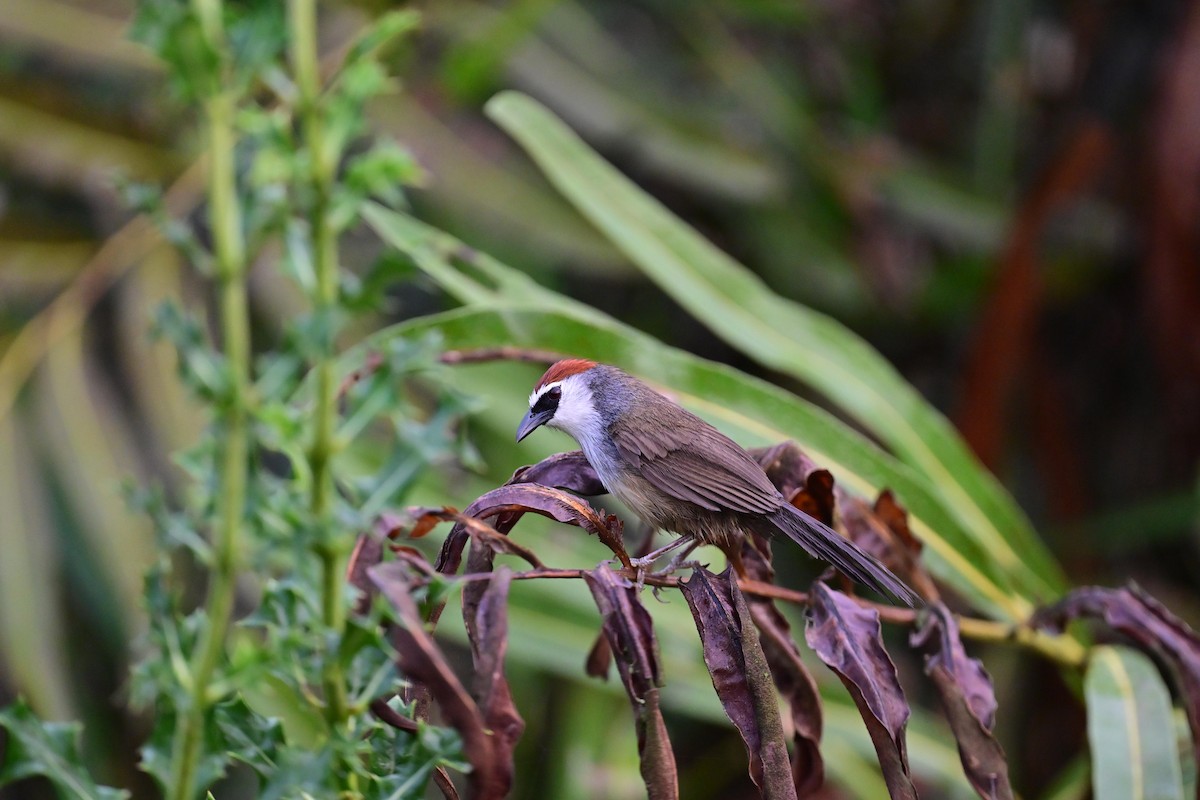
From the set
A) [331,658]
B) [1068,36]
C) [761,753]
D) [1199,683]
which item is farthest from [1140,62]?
[331,658]

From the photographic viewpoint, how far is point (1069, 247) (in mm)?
3297

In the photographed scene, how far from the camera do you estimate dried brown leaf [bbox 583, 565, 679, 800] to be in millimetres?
896

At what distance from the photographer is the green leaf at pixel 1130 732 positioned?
4.64ft

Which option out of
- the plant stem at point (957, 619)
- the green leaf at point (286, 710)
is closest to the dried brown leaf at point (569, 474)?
the plant stem at point (957, 619)

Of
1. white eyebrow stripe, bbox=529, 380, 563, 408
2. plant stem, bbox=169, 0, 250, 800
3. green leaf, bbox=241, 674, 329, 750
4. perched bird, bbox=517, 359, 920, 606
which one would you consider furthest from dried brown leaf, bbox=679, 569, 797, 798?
green leaf, bbox=241, 674, 329, 750

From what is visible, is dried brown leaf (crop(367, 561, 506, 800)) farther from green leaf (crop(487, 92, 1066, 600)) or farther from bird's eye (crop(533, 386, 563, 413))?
green leaf (crop(487, 92, 1066, 600))

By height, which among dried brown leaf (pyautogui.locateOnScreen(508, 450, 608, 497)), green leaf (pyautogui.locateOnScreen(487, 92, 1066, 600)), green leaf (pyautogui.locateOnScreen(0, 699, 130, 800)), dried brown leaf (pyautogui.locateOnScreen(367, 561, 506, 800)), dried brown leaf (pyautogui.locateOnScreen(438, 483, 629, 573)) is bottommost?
green leaf (pyautogui.locateOnScreen(0, 699, 130, 800))

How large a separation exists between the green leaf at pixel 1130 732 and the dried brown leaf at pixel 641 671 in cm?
79

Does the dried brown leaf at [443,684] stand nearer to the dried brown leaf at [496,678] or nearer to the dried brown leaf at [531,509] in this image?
the dried brown leaf at [496,678]

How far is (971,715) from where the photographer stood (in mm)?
1149

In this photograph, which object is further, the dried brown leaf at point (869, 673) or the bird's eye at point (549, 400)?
the bird's eye at point (549, 400)

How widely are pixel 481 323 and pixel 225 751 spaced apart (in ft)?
2.36

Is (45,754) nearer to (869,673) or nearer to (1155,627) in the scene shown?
(869,673)

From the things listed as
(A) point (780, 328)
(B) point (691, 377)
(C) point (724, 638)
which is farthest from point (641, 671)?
(A) point (780, 328)
